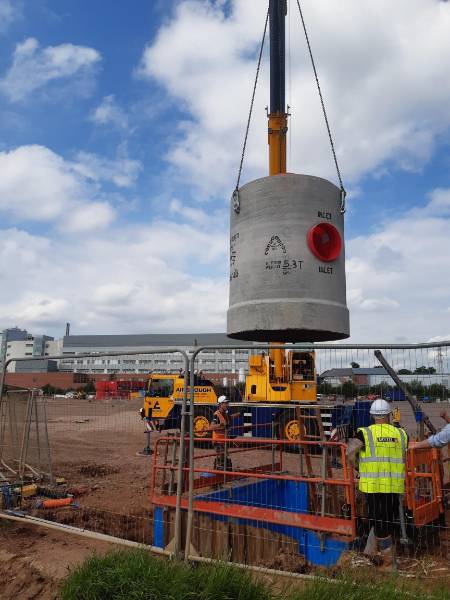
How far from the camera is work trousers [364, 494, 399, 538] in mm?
5367

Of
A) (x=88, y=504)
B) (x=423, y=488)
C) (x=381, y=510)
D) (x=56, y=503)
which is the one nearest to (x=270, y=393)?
(x=88, y=504)

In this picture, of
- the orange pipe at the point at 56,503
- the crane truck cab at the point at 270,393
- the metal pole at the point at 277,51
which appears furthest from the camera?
the crane truck cab at the point at 270,393

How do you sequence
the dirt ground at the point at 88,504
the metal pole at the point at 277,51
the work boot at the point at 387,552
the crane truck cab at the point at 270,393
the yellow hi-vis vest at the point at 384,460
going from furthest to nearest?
the crane truck cab at the point at 270,393 < the metal pole at the point at 277,51 < the yellow hi-vis vest at the point at 384,460 < the dirt ground at the point at 88,504 < the work boot at the point at 387,552

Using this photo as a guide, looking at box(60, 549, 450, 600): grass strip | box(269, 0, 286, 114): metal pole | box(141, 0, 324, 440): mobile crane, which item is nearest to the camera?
box(60, 549, 450, 600): grass strip

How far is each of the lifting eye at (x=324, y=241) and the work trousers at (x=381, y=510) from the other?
140 inches

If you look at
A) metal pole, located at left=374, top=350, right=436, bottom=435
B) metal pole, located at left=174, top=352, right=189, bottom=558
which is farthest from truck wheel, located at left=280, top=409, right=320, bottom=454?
metal pole, located at left=174, top=352, right=189, bottom=558

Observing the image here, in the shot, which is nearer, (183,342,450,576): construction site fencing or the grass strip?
the grass strip

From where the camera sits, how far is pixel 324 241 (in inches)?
307

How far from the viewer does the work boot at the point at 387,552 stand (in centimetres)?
490

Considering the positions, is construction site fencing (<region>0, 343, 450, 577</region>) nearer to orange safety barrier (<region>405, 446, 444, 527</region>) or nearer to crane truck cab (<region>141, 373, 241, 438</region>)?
orange safety barrier (<region>405, 446, 444, 527</region>)

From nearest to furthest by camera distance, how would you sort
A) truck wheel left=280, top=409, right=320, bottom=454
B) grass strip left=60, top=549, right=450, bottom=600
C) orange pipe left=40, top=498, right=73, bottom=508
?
grass strip left=60, top=549, right=450, bottom=600
orange pipe left=40, top=498, right=73, bottom=508
truck wheel left=280, top=409, right=320, bottom=454

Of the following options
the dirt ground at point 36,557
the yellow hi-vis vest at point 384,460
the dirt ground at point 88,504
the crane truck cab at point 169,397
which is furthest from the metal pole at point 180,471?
the crane truck cab at point 169,397

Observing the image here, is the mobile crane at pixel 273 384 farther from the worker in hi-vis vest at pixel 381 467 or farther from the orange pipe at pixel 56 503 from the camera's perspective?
the worker in hi-vis vest at pixel 381 467

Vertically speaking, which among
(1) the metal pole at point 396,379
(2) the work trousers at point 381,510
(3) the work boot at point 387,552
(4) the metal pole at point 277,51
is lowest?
(3) the work boot at point 387,552
